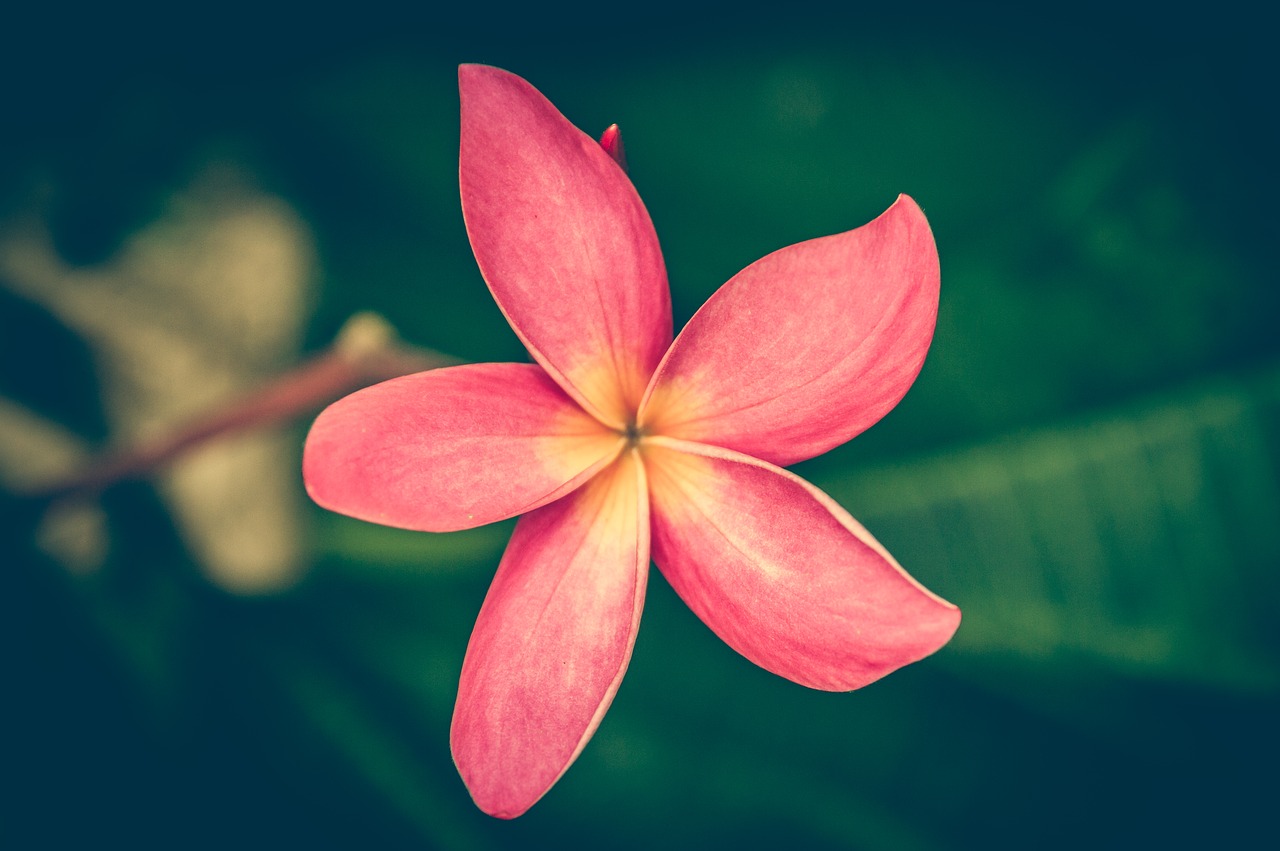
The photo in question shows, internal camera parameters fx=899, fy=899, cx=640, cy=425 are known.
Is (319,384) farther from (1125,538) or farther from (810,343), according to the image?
(1125,538)

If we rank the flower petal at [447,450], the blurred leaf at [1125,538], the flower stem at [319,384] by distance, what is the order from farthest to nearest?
the blurred leaf at [1125,538] < the flower stem at [319,384] < the flower petal at [447,450]

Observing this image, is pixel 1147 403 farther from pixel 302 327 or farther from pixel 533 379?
pixel 302 327

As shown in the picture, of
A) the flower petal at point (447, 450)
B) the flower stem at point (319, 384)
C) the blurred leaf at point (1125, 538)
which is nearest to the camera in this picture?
Result: the flower petal at point (447, 450)

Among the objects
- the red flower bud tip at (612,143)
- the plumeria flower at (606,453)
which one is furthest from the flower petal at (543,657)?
the red flower bud tip at (612,143)

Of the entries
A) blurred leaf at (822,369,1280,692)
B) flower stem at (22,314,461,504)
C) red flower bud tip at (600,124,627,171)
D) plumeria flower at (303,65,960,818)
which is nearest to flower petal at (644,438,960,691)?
plumeria flower at (303,65,960,818)

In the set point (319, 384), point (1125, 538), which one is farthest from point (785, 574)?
point (1125, 538)

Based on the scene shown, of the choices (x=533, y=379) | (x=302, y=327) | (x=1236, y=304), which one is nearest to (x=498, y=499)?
(x=533, y=379)

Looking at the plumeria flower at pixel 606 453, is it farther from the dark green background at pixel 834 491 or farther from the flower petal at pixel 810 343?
the dark green background at pixel 834 491

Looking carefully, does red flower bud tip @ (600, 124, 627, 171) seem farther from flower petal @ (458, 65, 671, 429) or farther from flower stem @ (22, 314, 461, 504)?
flower stem @ (22, 314, 461, 504)
